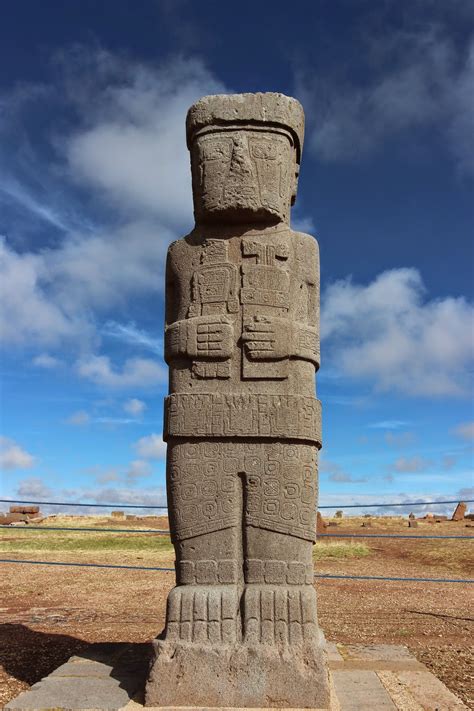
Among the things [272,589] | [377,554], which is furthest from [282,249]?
[377,554]

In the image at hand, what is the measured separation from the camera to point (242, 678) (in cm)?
412

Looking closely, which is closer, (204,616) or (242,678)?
(242,678)

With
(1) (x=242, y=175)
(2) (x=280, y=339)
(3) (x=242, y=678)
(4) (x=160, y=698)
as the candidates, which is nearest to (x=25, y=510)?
(4) (x=160, y=698)

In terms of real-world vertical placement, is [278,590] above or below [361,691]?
above

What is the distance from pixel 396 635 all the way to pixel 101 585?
588 centimetres

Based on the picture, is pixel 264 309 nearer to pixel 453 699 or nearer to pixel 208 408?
pixel 208 408

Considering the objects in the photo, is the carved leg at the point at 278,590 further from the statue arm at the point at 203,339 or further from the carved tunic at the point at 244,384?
the statue arm at the point at 203,339

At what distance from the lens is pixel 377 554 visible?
1542cm

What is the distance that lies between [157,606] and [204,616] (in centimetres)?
513

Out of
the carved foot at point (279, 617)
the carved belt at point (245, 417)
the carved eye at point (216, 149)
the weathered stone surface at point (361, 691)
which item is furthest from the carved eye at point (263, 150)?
the weathered stone surface at point (361, 691)

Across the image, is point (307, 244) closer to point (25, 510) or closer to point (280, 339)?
point (280, 339)

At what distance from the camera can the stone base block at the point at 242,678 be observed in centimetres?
407

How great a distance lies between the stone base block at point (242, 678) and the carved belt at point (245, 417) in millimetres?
1475

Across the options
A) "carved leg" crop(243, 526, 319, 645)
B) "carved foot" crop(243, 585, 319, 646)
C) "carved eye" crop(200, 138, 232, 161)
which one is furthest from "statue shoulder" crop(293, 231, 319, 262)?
"carved foot" crop(243, 585, 319, 646)
